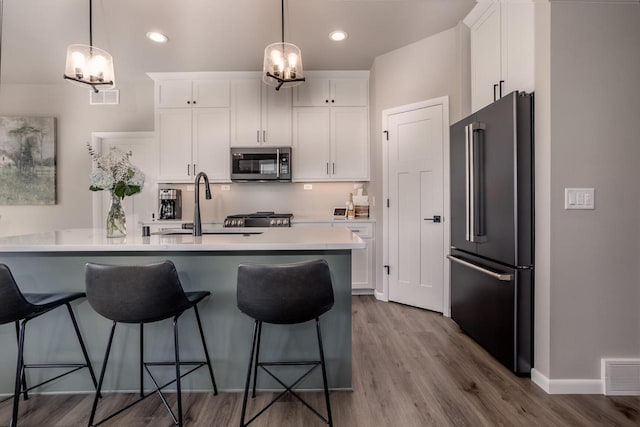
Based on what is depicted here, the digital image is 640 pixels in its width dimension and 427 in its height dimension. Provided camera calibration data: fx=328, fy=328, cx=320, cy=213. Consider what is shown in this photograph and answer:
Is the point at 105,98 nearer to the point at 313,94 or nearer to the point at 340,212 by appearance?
the point at 313,94

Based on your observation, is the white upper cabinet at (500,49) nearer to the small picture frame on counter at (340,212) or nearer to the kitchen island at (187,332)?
the kitchen island at (187,332)

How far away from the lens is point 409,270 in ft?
11.3

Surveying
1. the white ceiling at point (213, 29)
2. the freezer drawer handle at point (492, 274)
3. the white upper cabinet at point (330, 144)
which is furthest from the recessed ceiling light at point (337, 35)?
the freezer drawer handle at point (492, 274)

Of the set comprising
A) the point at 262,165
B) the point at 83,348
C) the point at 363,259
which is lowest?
the point at 83,348

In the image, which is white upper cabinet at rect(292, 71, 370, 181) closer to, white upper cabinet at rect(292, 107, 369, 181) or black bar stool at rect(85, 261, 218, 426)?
white upper cabinet at rect(292, 107, 369, 181)

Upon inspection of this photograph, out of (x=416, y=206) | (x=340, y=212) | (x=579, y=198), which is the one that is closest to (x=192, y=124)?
(x=340, y=212)

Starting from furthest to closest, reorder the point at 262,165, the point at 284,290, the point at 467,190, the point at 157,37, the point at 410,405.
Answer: the point at 262,165
the point at 157,37
the point at 467,190
the point at 410,405
the point at 284,290

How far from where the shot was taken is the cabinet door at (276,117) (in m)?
4.04

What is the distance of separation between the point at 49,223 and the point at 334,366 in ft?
15.0

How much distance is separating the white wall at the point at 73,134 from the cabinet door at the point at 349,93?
249cm

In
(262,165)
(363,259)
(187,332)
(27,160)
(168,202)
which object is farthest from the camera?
(27,160)

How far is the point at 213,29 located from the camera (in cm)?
307

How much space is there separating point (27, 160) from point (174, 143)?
2.08m

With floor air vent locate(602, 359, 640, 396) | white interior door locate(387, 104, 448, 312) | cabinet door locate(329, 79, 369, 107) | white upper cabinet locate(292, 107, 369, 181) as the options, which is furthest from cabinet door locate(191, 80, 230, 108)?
floor air vent locate(602, 359, 640, 396)
